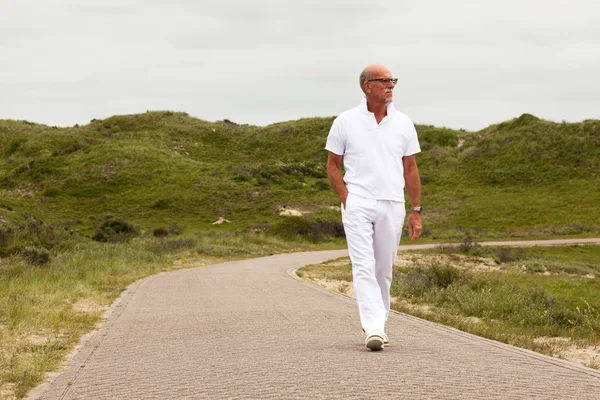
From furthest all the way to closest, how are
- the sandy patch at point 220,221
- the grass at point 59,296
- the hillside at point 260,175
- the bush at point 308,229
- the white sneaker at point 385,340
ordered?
1. the hillside at point 260,175
2. the sandy patch at point 220,221
3. the bush at point 308,229
4. the grass at point 59,296
5. the white sneaker at point 385,340

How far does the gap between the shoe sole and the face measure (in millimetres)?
2245

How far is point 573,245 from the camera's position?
4106 centimetres

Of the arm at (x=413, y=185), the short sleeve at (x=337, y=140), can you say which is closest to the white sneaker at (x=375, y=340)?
the arm at (x=413, y=185)

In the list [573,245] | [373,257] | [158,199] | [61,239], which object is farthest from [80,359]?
[158,199]

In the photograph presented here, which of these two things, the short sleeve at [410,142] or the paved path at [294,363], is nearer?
the paved path at [294,363]

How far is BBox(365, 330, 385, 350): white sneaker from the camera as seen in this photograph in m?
7.02

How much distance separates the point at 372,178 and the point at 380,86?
902mm

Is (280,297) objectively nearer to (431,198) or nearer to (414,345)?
(414,345)

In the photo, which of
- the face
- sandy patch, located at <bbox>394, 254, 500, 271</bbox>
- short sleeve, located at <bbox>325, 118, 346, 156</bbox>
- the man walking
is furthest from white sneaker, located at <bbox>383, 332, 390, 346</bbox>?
sandy patch, located at <bbox>394, 254, 500, 271</bbox>

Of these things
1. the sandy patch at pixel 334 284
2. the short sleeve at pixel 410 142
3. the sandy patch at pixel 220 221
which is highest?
the short sleeve at pixel 410 142

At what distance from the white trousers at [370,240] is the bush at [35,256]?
730 inches

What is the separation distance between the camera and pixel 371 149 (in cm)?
745

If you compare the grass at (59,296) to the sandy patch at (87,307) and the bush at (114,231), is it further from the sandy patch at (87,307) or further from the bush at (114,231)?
the bush at (114,231)

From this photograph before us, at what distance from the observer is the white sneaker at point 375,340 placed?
7023 mm
